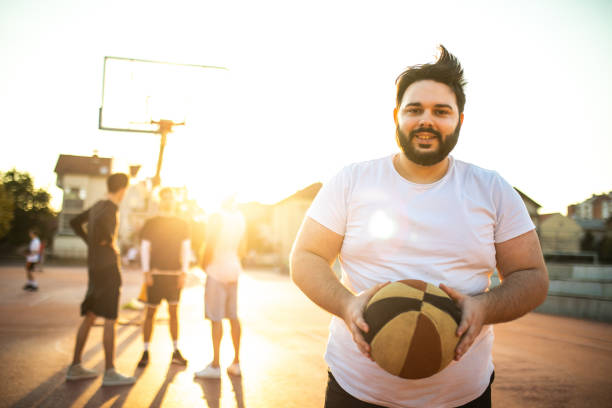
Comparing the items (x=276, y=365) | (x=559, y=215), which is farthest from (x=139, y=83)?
(x=559, y=215)

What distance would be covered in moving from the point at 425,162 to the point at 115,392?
4592 mm

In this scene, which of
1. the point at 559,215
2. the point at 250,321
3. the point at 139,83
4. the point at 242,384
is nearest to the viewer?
the point at 242,384

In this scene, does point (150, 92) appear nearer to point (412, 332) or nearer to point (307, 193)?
point (412, 332)

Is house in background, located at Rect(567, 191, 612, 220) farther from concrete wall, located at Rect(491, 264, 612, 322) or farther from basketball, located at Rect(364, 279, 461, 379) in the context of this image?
basketball, located at Rect(364, 279, 461, 379)

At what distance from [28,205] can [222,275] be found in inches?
2832

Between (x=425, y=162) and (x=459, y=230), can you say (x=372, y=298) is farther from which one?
(x=425, y=162)

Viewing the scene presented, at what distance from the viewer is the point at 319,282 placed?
1.85m

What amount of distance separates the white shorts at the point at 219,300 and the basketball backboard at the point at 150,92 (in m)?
7.14

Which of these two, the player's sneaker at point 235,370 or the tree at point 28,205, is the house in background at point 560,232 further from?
the tree at point 28,205

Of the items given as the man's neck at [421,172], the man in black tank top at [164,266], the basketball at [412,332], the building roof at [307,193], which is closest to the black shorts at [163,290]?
the man in black tank top at [164,266]

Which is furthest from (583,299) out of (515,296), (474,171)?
(515,296)

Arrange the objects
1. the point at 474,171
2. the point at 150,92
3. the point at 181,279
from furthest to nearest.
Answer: the point at 150,92
the point at 181,279
the point at 474,171

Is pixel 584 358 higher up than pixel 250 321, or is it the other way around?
pixel 584 358

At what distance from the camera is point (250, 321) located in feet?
36.1
